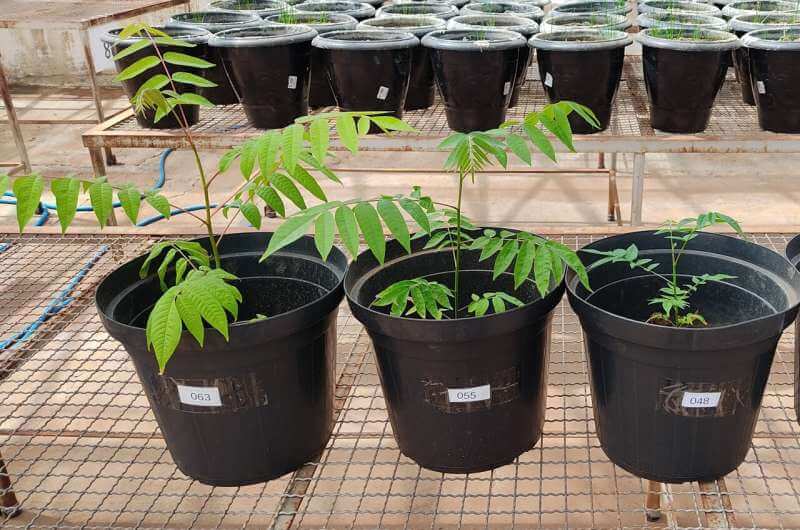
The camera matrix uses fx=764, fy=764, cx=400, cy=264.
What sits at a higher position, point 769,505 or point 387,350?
point 387,350

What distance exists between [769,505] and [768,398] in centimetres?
35

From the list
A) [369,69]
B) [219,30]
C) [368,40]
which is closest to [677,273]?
[369,69]

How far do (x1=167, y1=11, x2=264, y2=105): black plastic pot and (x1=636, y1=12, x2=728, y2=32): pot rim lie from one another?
117cm

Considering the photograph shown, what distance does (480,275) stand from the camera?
118cm

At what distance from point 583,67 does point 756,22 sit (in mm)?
639

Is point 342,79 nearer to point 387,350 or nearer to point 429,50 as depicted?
point 429,50

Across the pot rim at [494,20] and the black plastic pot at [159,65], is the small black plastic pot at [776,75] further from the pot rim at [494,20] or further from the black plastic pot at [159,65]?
the black plastic pot at [159,65]

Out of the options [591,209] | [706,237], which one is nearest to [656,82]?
[706,237]

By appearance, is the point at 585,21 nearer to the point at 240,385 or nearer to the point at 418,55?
the point at 418,55

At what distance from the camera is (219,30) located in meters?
2.27

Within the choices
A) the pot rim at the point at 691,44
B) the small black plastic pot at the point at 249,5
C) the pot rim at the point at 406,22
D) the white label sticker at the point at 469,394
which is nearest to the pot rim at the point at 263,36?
the pot rim at the point at 406,22

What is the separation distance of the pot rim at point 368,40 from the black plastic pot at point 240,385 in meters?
1.01

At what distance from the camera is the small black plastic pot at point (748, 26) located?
2012mm

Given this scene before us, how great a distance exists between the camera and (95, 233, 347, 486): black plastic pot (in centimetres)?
93
